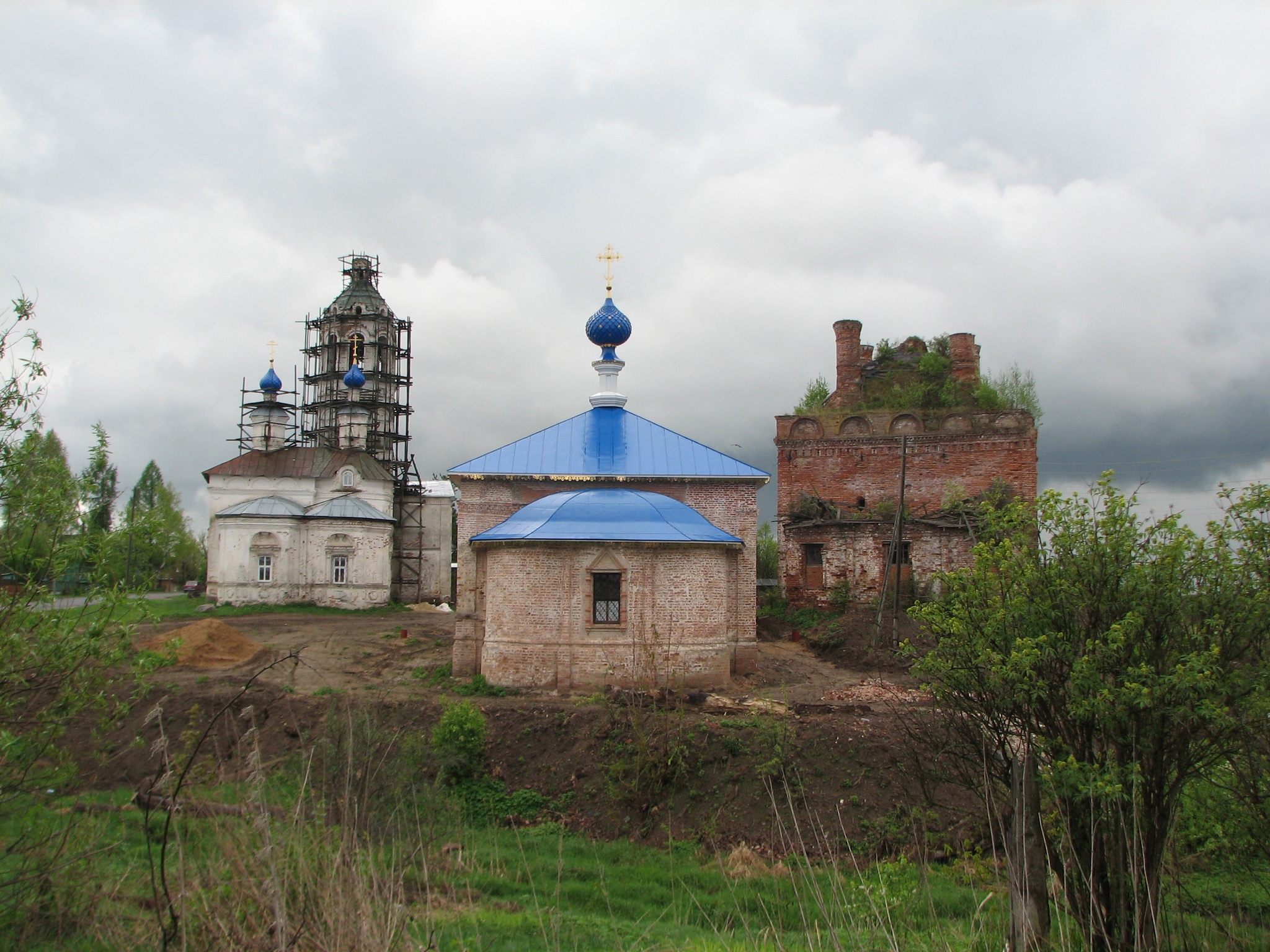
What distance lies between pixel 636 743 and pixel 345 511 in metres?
22.4

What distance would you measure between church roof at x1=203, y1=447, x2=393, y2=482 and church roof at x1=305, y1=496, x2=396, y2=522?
1.42m

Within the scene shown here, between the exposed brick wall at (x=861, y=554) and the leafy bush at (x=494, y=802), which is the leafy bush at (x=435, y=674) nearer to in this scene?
the leafy bush at (x=494, y=802)

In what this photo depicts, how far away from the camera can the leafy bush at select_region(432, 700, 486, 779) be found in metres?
11.6

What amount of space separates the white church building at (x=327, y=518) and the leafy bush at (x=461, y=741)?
20.2 m

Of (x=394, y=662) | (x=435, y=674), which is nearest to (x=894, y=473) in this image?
(x=435, y=674)

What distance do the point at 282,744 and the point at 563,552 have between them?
17.6 ft

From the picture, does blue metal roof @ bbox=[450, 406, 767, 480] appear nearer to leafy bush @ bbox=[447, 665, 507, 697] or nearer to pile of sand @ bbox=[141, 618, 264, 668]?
leafy bush @ bbox=[447, 665, 507, 697]

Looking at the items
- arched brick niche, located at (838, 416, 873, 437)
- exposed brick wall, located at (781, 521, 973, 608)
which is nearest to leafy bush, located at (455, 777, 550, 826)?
exposed brick wall, located at (781, 521, 973, 608)

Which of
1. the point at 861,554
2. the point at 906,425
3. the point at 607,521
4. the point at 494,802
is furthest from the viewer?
the point at 906,425

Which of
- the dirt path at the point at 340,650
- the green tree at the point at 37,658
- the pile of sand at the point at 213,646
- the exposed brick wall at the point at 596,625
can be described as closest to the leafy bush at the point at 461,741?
the dirt path at the point at 340,650

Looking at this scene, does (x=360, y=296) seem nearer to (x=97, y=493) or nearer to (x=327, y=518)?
(x=327, y=518)

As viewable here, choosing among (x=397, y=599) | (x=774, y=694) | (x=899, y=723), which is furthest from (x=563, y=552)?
(x=397, y=599)

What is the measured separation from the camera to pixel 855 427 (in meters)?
26.0

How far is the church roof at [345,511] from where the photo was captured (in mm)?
30688
